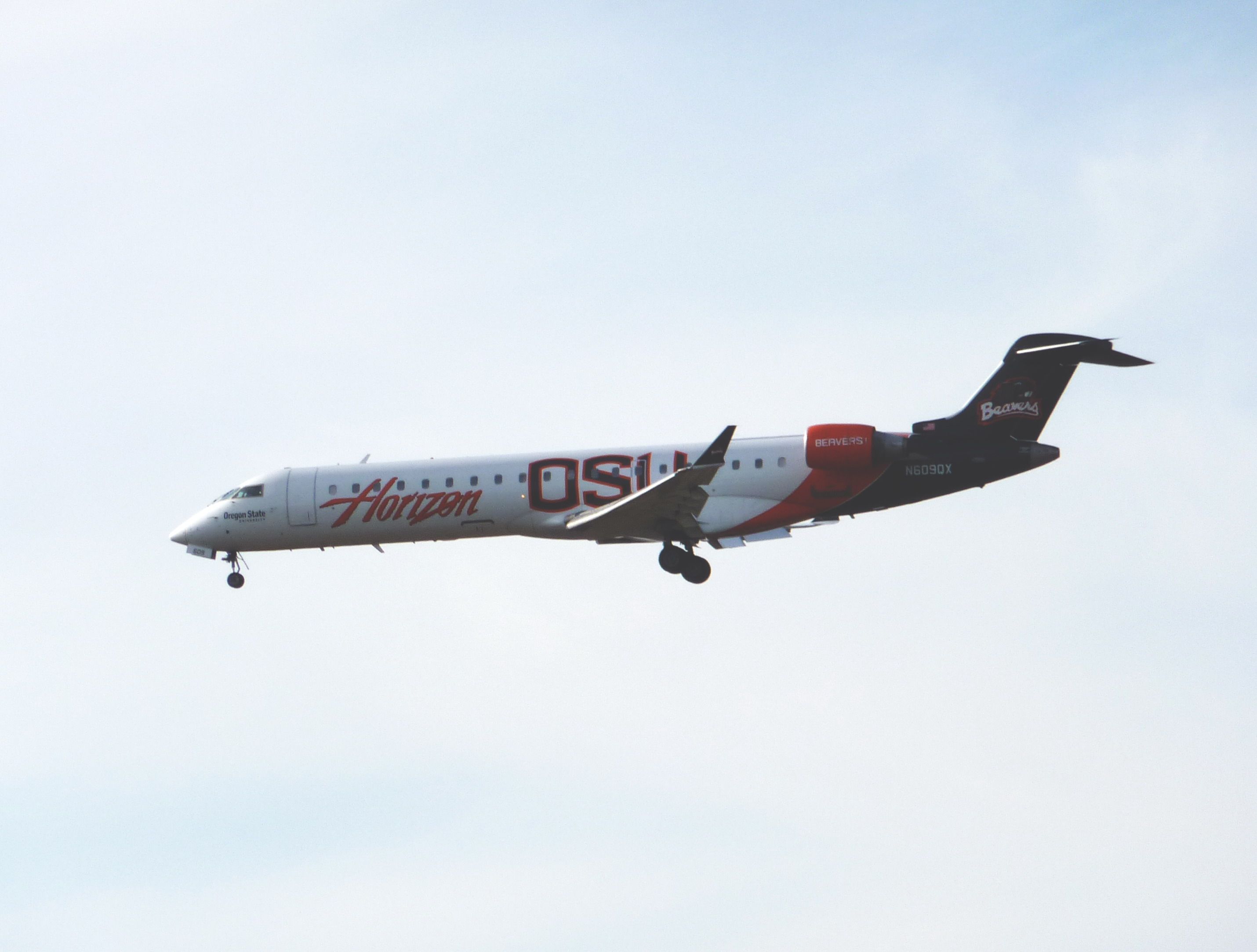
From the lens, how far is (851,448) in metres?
35.4

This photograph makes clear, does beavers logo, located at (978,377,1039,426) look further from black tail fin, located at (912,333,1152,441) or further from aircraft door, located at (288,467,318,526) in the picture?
aircraft door, located at (288,467,318,526)

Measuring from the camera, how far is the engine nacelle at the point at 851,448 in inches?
1395

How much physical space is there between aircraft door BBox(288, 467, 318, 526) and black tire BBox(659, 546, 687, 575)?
810 cm

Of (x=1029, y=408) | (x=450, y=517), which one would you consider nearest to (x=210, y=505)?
(x=450, y=517)

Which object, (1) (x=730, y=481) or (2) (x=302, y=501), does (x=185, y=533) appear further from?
(1) (x=730, y=481)

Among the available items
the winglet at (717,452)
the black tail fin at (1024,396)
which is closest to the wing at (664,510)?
the winglet at (717,452)

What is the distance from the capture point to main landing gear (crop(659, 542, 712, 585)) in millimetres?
36719

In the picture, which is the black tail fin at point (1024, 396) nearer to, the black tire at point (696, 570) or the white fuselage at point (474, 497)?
the white fuselage at point (474, 497)

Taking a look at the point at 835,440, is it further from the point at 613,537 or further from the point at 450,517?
the point at 450,517

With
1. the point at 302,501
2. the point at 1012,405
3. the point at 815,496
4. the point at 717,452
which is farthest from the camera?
the point at 302,501

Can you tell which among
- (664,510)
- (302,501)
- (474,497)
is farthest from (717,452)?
(302,501)

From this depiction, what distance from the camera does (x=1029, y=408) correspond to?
36.0m

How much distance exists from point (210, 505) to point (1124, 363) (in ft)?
69.1

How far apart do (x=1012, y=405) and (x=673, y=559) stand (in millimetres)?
8022
